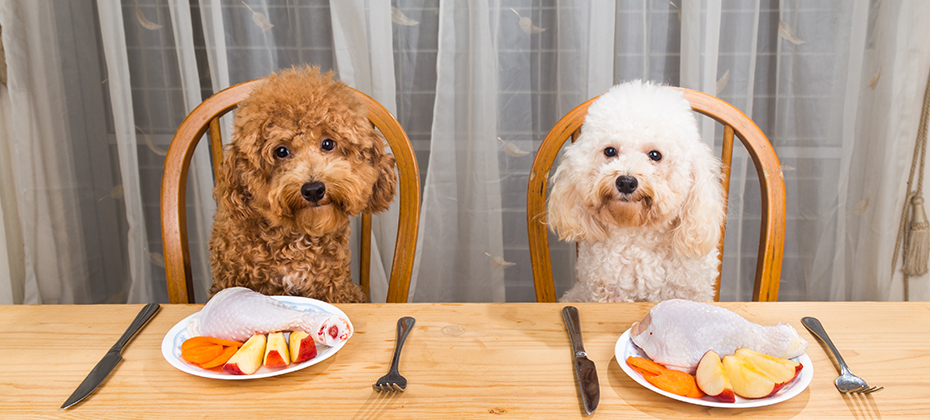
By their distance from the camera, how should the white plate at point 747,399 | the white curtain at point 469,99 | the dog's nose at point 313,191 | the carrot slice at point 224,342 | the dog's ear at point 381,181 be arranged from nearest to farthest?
the white plate at point 747,399 → the carrot slice at point 224,342 → the dog's nose at point 313,191 → the dog's ear at point 381,181 → the white curtain at point 469,99

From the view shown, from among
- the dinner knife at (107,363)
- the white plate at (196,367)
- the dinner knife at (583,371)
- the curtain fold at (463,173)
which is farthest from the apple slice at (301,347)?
the curtain fold at (463,173)

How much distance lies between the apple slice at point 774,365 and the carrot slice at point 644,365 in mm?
85

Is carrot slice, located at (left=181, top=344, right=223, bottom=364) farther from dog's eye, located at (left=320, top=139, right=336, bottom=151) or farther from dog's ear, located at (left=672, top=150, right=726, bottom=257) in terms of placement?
dog's ear, located at (left=672, top=150, right=726, bottom=257)

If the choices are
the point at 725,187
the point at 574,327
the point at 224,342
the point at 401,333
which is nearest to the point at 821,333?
the point at 574,327

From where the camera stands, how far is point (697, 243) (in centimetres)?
95

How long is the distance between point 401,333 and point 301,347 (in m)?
0.14

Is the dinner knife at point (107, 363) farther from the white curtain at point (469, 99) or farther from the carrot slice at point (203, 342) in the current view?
the white curtain at point (469, 99)

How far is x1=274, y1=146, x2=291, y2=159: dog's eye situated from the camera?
88 centimetres

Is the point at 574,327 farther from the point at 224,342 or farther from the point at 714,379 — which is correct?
the point at 224,342

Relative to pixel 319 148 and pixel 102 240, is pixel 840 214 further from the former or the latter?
pixel 102 240

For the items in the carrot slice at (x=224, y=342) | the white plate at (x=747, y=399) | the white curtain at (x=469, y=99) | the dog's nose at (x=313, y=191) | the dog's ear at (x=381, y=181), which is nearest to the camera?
the white plate at (x=747, y=399)

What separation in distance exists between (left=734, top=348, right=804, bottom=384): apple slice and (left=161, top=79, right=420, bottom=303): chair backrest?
0.60 m

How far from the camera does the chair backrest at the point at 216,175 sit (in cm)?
96

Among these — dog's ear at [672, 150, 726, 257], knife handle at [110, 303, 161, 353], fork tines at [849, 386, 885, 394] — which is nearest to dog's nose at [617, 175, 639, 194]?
dog's ear at [672, 150, 726, 257]
